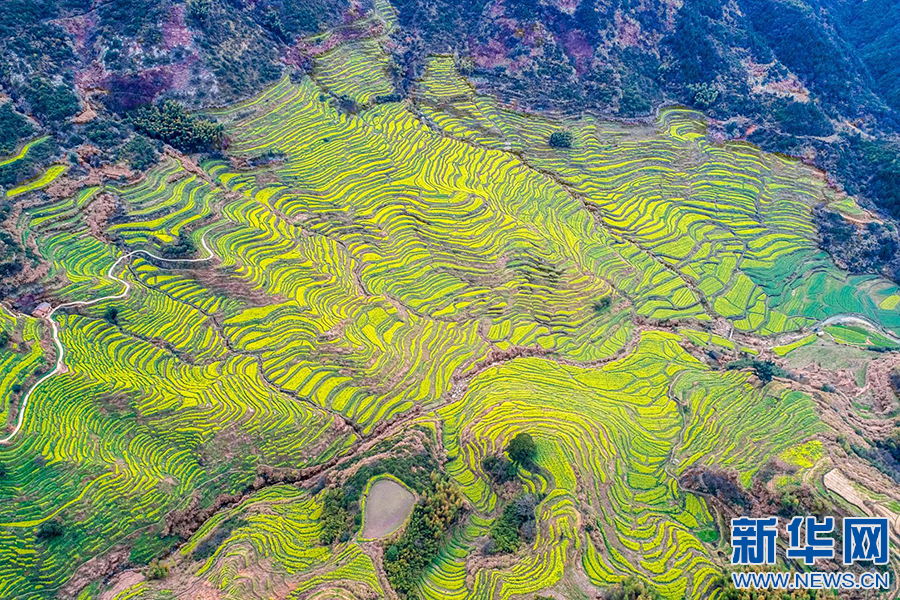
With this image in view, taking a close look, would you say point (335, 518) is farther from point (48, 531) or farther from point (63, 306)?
point (63, 306)

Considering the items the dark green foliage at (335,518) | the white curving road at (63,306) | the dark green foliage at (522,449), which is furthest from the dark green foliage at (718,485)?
the white curving road at (63,306)

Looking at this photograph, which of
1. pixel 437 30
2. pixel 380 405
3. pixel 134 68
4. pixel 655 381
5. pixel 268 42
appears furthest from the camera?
pixel 437 30

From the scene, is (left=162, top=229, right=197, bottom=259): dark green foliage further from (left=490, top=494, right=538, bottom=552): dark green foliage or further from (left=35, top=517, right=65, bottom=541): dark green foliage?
(left=490, top=494, right=538, bottom=552): dark green foliage

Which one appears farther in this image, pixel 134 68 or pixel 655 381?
pixel 134 68

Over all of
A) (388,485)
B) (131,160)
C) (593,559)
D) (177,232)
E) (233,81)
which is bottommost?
(593,559)

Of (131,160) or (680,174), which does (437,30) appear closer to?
(680,174)

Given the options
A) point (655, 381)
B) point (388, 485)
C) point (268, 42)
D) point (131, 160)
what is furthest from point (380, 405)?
point (268, 42)

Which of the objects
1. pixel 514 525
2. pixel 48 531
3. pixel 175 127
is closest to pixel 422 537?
pixel 514 525
